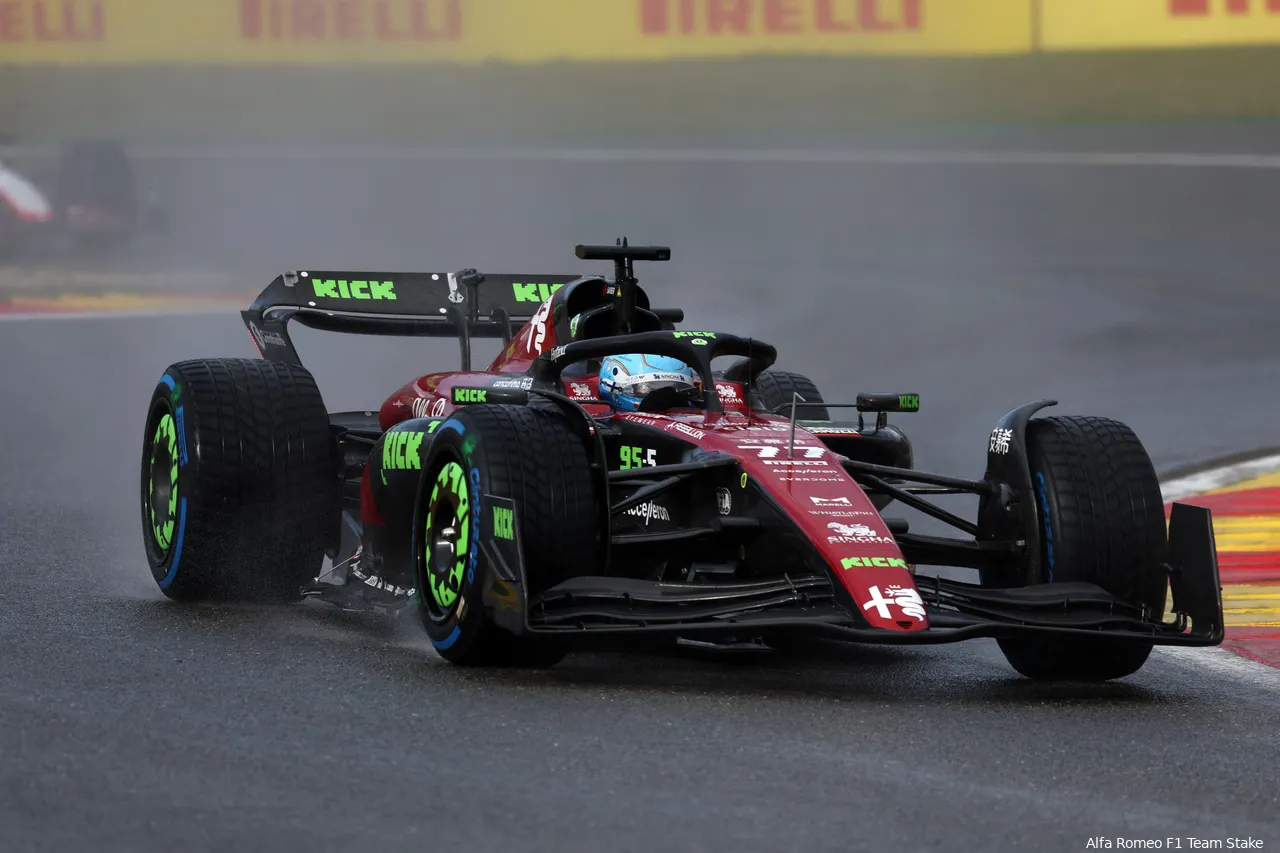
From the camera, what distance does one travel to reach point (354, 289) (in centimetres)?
981

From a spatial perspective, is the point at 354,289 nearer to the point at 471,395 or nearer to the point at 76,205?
the point at 471,395

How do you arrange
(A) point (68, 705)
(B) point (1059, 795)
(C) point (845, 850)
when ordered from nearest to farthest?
(C) point (845, 850), (B) point (1059, 795), (A) point (68, 705)

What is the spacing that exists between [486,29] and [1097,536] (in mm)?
16897

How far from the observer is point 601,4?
74.0 ft

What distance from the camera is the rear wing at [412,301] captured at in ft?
31.8

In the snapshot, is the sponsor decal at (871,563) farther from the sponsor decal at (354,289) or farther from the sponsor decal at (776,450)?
the sponsor decal at (354,289)

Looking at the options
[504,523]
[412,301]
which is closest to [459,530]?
[504,523]

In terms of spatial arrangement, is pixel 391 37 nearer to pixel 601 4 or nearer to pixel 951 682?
pixel 601 4

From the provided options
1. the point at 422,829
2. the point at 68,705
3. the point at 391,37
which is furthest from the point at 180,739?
the point at 391,37

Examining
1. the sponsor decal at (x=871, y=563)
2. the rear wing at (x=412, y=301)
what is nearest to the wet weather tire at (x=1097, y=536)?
the sponsor decal at (x=871, y=563)

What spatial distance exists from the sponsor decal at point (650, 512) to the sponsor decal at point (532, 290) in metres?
2.79

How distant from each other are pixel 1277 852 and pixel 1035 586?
207cm

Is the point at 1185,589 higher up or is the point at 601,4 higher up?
the point at 601,4

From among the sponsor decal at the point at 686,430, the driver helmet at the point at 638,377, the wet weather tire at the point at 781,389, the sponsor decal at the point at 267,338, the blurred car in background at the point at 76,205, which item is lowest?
the wet weather tire at the point at 781,389
